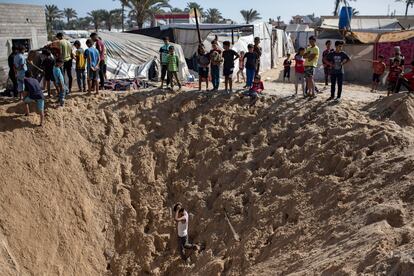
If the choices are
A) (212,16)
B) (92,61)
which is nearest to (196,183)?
(92,61)

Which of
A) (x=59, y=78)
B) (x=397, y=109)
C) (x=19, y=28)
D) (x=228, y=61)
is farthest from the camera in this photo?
(x=19, y=28)

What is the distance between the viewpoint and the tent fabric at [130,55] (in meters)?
15.2

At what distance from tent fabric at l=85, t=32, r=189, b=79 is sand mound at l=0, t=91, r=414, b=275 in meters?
3.71

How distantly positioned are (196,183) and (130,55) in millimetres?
7578

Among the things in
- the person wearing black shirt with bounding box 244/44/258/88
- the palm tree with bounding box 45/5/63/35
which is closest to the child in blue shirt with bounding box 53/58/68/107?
the person wearing black shirt with bounding box 244/44/258/88

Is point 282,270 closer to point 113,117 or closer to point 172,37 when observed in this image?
point 113,117

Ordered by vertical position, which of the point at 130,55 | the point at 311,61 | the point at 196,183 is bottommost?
the point at 196,183

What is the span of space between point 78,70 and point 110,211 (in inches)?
152

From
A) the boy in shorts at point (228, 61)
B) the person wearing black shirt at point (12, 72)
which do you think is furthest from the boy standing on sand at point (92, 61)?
the boy in shorts at point (228, 61)

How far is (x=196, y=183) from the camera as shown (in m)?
10.2

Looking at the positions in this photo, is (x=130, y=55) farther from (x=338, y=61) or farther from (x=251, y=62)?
(x=338, y=61)

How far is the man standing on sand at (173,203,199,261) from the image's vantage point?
8789 millimetres

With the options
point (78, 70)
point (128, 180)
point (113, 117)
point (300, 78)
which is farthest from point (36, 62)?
point (300, 78)

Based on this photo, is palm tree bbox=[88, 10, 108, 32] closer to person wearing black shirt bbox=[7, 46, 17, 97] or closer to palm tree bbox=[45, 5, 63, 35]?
palm tree bbox=[45, 5, 63, 35]
